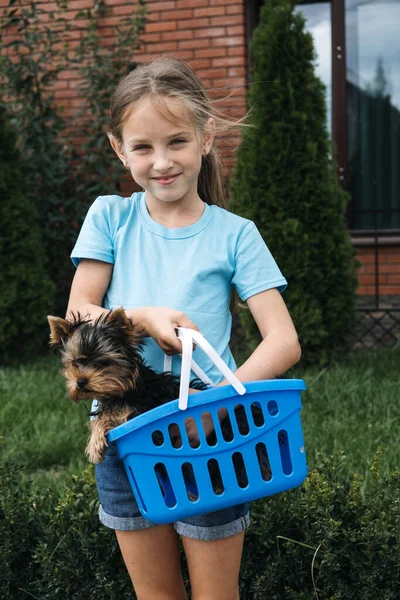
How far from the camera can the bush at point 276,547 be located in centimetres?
277

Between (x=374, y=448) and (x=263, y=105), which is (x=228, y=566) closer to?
(x=374, y=448)

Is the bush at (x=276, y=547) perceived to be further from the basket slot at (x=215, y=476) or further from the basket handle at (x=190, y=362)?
the basket handle at (x=190, y=362)

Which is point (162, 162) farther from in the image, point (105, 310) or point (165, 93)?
point (105, 310)

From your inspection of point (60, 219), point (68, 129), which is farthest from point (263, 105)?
point (68, 129)

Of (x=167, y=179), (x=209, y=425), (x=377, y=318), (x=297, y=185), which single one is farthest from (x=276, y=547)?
(x=377, y=318)

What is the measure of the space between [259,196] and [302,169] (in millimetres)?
383

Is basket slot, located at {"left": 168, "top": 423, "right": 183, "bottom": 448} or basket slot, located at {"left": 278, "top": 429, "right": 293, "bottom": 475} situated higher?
basket slot, located at {"left": 168, "top": 423, "right": 183, "bottom": 448}

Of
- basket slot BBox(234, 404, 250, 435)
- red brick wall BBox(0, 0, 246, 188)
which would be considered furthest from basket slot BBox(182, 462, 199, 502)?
red brick wall BBox(0, 0, 246, 188)

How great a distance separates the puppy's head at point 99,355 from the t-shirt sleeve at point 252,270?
0.40 metres

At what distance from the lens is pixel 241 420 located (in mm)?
1869

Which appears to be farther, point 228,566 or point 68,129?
point 68,129

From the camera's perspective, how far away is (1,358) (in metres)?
6.93

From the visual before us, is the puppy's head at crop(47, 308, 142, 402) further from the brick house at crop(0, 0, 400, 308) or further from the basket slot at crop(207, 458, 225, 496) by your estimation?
the brick house at crop(0, 0, 400, 308)

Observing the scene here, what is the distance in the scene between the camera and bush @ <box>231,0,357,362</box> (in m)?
Answer: 5.92
